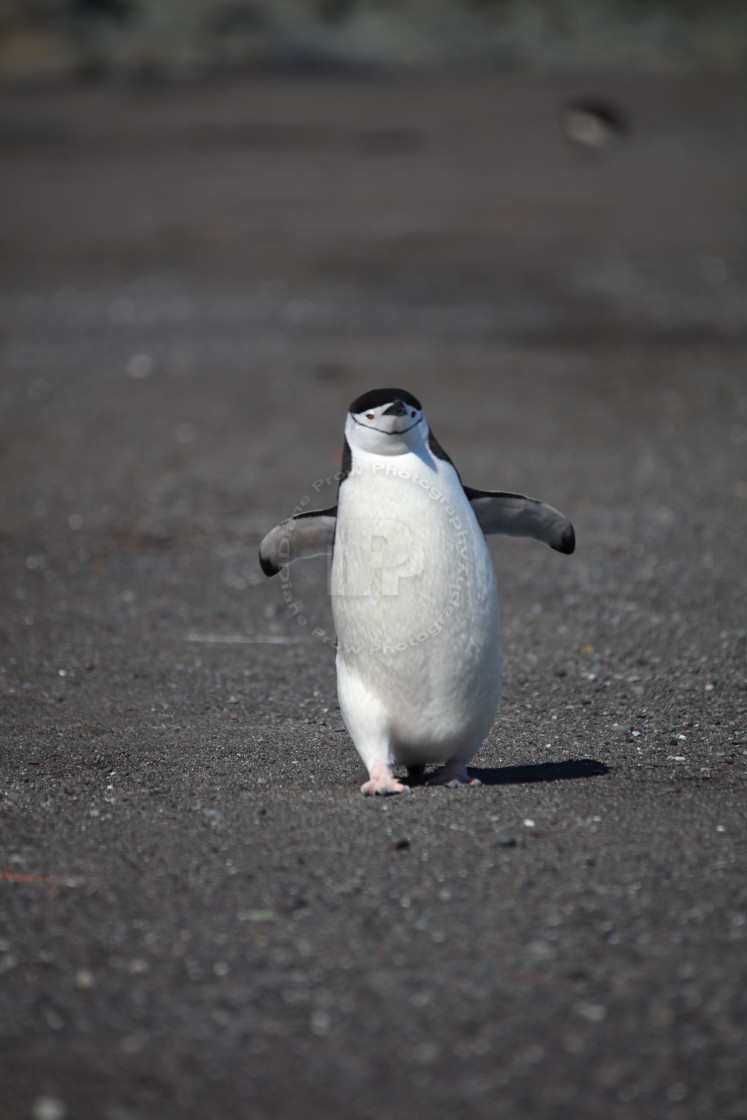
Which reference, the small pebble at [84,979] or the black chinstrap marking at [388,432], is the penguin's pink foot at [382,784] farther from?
the small pebble at [84,979]

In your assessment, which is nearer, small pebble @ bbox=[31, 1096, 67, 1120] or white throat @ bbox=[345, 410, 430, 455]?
small pebble @ bbox=[31, 1096, 67, 1120]

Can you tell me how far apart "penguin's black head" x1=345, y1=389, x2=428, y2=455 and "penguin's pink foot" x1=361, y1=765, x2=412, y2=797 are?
3.00 feet

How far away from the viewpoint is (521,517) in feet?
13.0

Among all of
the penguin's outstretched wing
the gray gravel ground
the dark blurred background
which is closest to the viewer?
the gray gravel ground

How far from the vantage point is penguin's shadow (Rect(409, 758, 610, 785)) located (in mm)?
3701

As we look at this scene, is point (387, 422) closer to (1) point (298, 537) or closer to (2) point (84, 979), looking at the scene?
(1) point (298, 537)

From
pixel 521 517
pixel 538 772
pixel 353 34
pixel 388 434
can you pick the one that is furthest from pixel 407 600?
pixel 353 34

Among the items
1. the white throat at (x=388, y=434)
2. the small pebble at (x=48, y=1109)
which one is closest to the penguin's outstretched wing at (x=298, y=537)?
the white throat at (x=388, y=434)

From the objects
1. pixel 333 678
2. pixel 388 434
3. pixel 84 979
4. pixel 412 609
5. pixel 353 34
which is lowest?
pixel 333 678

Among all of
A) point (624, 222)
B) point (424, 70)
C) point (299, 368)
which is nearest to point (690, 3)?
point (424, 70)

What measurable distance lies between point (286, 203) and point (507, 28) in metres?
15.9

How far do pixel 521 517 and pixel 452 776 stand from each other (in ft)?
2.78
